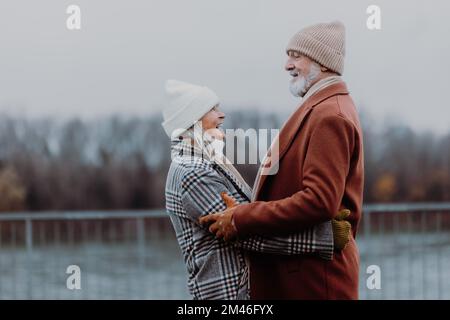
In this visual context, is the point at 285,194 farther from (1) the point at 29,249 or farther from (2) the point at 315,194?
(1) the point at 29,249

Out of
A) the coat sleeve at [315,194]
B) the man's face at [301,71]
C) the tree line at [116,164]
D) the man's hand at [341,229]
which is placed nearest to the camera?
the coat sleeve at [315,194]

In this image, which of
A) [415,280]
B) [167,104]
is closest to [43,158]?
[415,280]

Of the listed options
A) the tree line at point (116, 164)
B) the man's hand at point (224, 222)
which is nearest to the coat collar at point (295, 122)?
the man's hand at point (224, 222)

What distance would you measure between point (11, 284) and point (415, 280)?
8.65 feet

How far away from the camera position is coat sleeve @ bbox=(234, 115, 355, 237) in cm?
249

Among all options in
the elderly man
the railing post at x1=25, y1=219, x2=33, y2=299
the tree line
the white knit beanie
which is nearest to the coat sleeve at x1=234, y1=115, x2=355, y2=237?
the elderly man

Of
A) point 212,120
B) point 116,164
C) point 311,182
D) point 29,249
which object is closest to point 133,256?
point 29,249

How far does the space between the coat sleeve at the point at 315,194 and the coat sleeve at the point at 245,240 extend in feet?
0.13

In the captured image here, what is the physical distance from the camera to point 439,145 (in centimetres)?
750

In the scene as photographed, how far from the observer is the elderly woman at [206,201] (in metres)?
2.58

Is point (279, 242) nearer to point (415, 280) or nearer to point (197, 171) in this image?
point (197, 171)

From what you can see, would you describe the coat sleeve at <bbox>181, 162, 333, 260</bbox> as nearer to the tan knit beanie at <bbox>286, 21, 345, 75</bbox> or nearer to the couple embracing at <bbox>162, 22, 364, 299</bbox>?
the couple embracing at <bbox>162, 22, 364, 299</bbox>

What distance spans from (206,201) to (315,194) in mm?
345

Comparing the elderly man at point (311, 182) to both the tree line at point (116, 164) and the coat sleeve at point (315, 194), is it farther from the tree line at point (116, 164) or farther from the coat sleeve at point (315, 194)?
the tree line at point (116, 164)
